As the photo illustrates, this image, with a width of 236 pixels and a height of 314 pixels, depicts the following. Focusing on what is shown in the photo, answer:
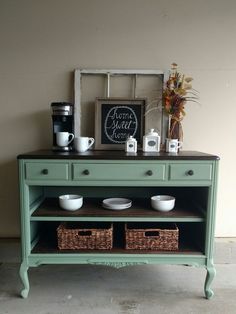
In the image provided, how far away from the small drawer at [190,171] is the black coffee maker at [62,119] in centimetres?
82

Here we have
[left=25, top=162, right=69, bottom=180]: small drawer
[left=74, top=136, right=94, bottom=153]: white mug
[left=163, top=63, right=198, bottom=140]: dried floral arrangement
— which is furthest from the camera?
[left=163, top=63, right=198, bottom=140]: dried floral arrangement

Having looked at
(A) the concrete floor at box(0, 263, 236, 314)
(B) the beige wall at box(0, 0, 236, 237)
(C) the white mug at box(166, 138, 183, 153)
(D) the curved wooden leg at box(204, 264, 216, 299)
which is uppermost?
(B) the beige wall at box(0, 0, 236, 237)

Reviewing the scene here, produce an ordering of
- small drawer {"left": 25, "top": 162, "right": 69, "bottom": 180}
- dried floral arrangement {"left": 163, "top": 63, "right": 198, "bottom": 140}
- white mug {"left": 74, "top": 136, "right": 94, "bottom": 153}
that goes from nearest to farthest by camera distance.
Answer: small drawer {"left": 25, "top": 162, "right": 69, "bottom": 180} < white mug {"left": 74, "top": 136, "right": 94, "bottom": 153} < dried floral arrangement {"left": 163, "top": 63, "right": 198, "bottom": 140}

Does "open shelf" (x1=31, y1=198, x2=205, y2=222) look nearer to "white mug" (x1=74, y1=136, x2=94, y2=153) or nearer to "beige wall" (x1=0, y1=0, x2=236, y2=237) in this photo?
"white mug" (x1=74, y1=136, x2=94, y2=153)

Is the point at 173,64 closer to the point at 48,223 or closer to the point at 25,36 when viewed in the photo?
the point at 25,36

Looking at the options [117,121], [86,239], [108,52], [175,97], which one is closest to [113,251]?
[86,239]

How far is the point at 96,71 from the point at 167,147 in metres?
0.86

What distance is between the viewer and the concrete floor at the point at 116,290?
1817 millimetres

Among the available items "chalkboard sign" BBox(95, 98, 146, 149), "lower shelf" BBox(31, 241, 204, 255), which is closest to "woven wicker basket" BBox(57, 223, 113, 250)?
"lower shelf" BBox(31, 241, 204, 255)

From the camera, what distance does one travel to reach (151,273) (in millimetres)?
2250

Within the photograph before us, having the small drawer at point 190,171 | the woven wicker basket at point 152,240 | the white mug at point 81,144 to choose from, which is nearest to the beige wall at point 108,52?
the white mug at point 81,144

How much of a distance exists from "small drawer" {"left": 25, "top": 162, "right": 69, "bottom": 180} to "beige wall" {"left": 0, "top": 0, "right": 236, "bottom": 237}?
1.76 ft

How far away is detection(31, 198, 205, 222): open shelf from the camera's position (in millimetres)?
1863

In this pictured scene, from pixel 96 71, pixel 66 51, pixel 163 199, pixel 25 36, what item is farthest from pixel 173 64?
pixel 25 36
